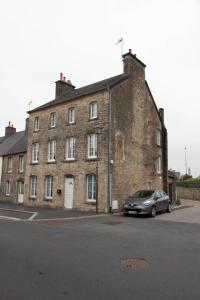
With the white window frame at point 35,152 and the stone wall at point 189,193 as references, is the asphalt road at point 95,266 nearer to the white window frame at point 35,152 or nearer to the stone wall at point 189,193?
the white window frame at point 35,152

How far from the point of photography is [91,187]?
815 inches

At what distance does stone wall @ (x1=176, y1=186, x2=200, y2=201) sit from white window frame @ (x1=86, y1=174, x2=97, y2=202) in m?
23.1

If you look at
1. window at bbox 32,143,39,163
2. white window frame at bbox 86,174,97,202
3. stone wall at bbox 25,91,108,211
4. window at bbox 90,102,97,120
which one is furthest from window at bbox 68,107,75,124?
white window frame at bbox 86,174,97,202

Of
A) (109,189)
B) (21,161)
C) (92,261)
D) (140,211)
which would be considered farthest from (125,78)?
(92,261)

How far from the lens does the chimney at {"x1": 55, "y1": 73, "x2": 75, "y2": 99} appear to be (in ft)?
92.4

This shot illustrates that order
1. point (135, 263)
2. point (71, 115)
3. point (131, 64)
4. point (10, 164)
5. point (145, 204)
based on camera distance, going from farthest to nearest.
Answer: point (10, 164)
point (71, 115)
point (131, 64)
point (145, 204)
point (135, 263)

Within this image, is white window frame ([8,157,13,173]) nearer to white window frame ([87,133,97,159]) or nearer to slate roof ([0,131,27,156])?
slate roof ([0,131,27,156])

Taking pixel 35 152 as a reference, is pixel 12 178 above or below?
below

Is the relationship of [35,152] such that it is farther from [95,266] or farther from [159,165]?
[95,266]

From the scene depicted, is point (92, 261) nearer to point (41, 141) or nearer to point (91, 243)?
point (91, 243)

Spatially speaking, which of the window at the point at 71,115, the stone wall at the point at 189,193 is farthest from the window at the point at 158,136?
the stone wall at the point at 189,193

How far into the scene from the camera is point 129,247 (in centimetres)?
876

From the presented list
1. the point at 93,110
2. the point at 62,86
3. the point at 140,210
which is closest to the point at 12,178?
the point at 62,86

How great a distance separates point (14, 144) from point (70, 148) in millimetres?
12541
